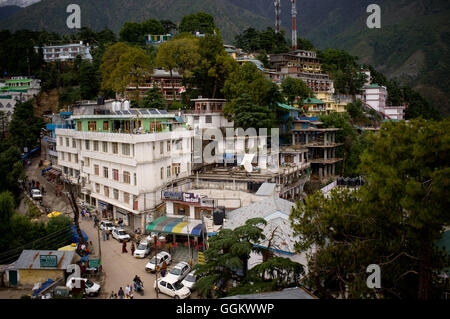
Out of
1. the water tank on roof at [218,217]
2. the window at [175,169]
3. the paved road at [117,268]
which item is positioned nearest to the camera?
the paved road at [117,268]

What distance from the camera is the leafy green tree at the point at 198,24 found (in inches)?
2896

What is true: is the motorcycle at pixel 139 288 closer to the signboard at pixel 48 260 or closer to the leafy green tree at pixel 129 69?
the signboard at pixel 48 260

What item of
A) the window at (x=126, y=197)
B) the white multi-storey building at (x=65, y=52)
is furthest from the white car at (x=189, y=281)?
the white multi-storey building at (x=65, y=52)

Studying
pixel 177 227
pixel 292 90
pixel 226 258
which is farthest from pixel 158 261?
pixel 292 90

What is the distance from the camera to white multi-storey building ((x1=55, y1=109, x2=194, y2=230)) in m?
26.8

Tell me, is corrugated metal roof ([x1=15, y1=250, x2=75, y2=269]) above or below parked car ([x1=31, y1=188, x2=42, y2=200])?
below

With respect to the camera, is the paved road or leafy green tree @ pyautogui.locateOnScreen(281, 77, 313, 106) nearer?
the paved road

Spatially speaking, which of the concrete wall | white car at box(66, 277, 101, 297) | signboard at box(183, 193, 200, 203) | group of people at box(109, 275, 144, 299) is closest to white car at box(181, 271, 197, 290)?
group of people at box(109, 275, 144, 299)

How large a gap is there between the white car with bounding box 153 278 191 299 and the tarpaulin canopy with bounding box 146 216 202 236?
13.4 ft

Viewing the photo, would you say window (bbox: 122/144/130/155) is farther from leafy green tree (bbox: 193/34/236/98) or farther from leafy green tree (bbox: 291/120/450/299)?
leafy green tree (bbox: 291/120/450/299)

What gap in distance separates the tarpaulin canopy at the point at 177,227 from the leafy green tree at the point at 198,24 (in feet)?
190

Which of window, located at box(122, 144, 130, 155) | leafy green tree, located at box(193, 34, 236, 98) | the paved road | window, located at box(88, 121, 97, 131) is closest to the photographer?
the paved road

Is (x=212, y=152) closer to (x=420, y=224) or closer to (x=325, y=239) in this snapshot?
(x=325, y=239)
